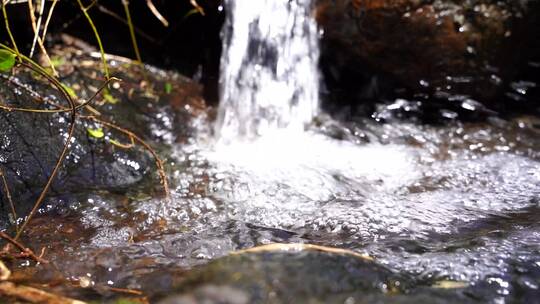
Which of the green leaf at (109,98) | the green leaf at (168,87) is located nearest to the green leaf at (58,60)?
the green leaf at (109,98)

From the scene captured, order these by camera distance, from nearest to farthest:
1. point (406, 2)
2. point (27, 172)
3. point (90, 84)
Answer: point (27, 172)
point (90, 84)
point (406, 2)

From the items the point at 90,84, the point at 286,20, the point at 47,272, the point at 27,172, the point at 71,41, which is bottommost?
the point at 47,272

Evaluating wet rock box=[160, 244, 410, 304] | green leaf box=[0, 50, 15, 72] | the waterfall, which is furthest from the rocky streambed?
green leaf box=[0, 50, 15, 72]

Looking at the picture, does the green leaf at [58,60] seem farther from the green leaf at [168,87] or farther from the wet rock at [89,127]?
the green leaf at [168,87]

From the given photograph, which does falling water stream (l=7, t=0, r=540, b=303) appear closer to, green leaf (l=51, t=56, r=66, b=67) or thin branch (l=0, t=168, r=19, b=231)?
thin branch (l=0, t=168, r=19, b=231)

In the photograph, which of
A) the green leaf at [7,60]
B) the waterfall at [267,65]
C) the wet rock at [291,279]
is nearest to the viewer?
the wet rock at [291,279]

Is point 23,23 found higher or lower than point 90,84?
higher

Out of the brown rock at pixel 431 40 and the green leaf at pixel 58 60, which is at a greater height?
the brown rock at pixel 431 40

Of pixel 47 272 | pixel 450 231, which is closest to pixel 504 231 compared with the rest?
pixel 450 231

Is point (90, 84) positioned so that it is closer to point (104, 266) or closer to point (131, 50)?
point (131, 50)
